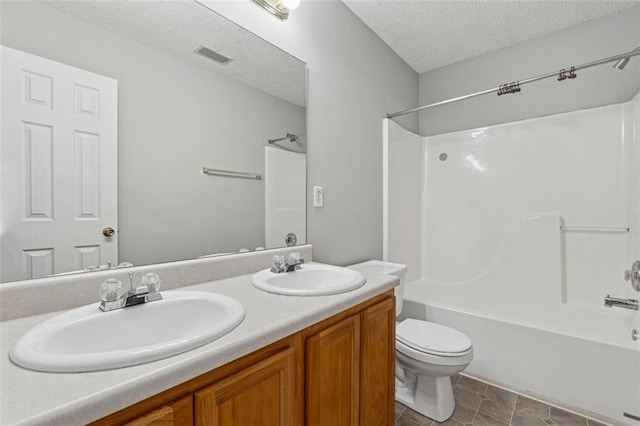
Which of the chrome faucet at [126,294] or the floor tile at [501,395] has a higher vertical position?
the chrome faucet at [126,294]

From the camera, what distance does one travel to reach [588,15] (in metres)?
1.94

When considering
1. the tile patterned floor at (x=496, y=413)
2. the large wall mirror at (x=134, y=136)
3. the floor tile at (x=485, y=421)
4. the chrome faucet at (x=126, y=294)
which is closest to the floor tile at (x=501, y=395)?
the tile patterned floor at (x=496, y=413)

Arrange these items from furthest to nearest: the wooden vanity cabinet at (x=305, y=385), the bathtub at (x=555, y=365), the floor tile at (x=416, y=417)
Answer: the floor tile at (x=416, y=417) → the bathtub at (x=555, y=365) → the wooden vanity cabinet at (x=305, y=385)

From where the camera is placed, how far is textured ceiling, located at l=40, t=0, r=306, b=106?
3.04 ft

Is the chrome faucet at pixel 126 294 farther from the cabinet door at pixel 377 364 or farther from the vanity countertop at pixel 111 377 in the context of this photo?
the cabinet door at pixel 377 364

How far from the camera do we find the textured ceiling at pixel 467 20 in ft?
5.98

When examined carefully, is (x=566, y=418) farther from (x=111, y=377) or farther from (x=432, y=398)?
(x=111, y=377)

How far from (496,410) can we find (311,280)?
1.38 meters

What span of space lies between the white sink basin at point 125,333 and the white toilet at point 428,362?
0.87 meters

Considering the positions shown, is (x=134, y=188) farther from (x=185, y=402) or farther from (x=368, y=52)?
(x=368, y=52)

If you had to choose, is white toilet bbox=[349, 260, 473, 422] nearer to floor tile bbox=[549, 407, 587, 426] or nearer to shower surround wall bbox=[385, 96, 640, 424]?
shower surround wall bbox=[385, 96, 640, 424]

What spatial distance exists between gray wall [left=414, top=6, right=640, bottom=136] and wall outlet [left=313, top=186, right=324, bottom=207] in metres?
1.65

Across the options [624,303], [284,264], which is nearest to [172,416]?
[284,264]

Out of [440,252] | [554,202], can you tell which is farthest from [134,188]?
[554,202]
